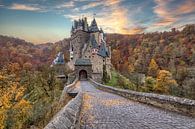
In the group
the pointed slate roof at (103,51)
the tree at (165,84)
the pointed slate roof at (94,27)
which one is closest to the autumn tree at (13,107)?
the pointed slate roof at (103,51)

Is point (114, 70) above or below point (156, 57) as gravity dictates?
below

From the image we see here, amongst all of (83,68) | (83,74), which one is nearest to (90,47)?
(83,74)

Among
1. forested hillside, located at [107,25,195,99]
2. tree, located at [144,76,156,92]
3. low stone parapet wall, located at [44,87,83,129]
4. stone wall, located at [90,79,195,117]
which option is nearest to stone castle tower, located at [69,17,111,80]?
forested hillside, located at [107,25,195,99]

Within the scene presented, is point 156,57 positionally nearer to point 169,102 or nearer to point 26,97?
point 26,97

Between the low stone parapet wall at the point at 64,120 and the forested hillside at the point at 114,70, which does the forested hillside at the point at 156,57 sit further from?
the low stone parapet wall at the point at 64,120

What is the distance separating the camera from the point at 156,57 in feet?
301

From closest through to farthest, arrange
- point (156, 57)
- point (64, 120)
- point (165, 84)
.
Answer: point (64, 120), point (165, 84), point (156, 57)

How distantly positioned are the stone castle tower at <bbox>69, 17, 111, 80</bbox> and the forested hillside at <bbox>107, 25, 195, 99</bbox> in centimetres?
982

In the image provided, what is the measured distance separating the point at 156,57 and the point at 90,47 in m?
45.3

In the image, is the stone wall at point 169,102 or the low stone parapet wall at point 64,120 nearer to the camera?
the low stone parapet wall at point 64,120

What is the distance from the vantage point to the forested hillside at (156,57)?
6191 centimetres

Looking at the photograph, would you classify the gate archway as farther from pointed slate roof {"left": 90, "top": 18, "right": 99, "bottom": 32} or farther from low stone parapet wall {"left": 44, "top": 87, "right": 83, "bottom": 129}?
low stone parapet wall {"left": 44, "top": 87, "right": 83, "bottom": 129}

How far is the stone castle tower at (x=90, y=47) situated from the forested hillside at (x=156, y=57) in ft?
32.2

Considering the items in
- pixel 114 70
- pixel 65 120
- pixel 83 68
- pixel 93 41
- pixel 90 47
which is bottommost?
pixel 65 120
